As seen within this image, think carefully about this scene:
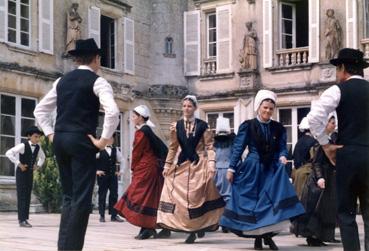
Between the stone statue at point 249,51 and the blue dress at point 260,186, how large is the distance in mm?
13112

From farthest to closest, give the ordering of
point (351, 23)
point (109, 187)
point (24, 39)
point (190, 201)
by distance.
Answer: point (351, 23)
point (24, 39)
point (109, 187)
point (190, 201)

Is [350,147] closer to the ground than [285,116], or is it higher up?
closer to the ground

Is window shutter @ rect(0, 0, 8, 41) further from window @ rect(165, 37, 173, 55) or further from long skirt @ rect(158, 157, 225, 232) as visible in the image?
long skirt @ rect(158, 157, 225, 232)

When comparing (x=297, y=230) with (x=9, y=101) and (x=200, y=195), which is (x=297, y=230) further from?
(x=9, y=101)

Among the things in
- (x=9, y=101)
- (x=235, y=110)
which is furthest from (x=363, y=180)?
(x=235, y=110)

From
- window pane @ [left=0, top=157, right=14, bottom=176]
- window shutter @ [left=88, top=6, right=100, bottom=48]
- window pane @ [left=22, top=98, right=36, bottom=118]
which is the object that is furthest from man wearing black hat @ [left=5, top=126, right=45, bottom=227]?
window shutter @ [left=88, top=6, right=100, bottom=48]

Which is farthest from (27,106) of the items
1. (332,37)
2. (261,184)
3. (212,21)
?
(261,184)

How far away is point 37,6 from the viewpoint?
19172 mm

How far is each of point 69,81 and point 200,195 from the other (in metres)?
3.75

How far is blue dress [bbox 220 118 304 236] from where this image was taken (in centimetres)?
840

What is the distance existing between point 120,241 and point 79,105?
398 centimetres

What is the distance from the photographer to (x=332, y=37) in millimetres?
20328

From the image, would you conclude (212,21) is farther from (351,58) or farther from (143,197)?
(351,58)

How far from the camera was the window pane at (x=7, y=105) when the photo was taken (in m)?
18.0
